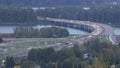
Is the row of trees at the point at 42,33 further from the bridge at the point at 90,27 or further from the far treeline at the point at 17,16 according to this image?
the far treeline at the point at 17,16

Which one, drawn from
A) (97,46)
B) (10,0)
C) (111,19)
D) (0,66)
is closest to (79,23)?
(111,19)

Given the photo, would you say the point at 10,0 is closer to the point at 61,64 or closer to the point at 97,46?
the point at 97,46

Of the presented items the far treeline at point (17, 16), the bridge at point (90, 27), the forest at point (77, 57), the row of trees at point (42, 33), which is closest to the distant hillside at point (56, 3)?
the bridge at point (90, 27)

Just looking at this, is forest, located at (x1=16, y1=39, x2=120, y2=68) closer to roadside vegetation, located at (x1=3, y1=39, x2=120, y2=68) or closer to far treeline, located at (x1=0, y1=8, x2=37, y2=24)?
roadside vegetation, located at (x1=3, y1=39, x2=120, y2=68)

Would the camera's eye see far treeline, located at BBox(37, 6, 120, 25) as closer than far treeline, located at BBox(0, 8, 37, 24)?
No

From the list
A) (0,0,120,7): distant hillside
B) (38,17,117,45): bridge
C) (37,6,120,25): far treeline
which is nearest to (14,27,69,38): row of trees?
(38,17,117,45): bridge

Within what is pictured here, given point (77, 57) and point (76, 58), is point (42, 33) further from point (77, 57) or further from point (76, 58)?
point (76, 58)

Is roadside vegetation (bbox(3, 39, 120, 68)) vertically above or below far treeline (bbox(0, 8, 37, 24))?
below
